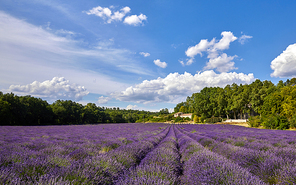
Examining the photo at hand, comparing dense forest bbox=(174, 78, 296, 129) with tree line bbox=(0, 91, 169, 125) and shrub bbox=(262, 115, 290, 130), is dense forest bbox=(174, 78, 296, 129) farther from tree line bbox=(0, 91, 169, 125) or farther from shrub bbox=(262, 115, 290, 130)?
tree line bbox=(0, 91, 169, 125)

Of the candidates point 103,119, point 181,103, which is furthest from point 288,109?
point 181,103

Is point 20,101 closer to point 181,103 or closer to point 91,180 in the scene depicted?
point 91,180

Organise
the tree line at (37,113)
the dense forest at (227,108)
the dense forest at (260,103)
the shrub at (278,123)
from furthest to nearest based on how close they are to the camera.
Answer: the tree line at (37,113) → the dense forest at (227,108) → the dense forest at (260,103) → the shrub at (278,123)

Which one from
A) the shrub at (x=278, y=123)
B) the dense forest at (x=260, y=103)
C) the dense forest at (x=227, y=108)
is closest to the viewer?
the shrub at (x=278, y=123)

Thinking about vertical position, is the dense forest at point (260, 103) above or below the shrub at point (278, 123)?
above

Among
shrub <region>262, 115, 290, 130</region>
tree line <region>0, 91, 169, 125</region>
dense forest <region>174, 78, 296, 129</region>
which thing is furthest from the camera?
tree line <region>0, 91, 169, 125</region>

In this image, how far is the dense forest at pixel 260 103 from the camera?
25938mm

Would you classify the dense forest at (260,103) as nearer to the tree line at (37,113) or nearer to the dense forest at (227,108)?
the dense forest at (227,108)

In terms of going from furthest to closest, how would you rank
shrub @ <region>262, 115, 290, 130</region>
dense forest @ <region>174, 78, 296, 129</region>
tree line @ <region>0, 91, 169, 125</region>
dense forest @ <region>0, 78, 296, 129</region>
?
1. tree line @ <region>0, 91, 169, 125</region>
2. dense forest @ <region>0, 78, 296, 129</region>
3. dense forest @ <region>174, 78, 296, 129</region>
4. shrub @ <region>262, 115, 290, 130</region>

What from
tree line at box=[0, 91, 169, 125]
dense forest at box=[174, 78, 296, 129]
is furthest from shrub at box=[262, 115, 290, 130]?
tree line at box=[0, 91, 169, 125]

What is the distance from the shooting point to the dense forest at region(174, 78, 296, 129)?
25.9 m

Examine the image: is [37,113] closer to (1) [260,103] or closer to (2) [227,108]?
(2) [227,108]

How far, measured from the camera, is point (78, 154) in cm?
429

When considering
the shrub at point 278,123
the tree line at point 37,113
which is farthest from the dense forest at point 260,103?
the tree line at point 37,113
